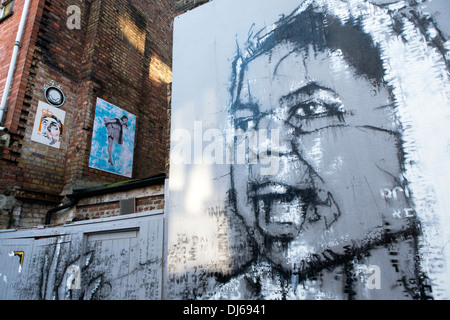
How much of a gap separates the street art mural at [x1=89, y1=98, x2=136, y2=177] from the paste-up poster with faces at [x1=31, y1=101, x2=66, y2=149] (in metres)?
0.68

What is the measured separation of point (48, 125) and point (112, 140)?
1283 mm

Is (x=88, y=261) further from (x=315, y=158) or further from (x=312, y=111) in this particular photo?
(x=312, y=111)

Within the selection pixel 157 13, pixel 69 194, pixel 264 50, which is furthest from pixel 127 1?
pixel 264 50

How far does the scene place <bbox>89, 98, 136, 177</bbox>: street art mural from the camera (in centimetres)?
592

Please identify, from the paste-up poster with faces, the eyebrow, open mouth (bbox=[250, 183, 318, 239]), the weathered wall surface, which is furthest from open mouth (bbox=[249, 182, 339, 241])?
the paste-up poster with faces

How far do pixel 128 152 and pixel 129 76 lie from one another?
7.04 feet

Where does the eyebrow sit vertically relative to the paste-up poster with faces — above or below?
below

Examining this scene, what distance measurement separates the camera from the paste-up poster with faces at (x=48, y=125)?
17.2 feet

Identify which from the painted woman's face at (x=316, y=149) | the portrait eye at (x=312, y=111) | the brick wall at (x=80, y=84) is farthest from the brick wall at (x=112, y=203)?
the portrait eye at (x=312, y=111)

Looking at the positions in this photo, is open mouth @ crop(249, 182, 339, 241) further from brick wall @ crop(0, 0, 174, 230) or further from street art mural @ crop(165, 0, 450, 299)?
brick wall @ crop(0, 0, 174, 230)

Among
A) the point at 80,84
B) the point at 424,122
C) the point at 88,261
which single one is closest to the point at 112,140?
the point at 80,84

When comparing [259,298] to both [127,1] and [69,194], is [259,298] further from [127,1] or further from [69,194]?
[127,1]

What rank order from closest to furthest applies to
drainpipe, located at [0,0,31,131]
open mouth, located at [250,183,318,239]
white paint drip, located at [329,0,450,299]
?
white paint drip, located at [329,0,450,299] < open mouth, located at [250,183,318,239] < drainpipe, located at [0,0,31,131]

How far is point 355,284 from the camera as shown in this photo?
2102 mm
